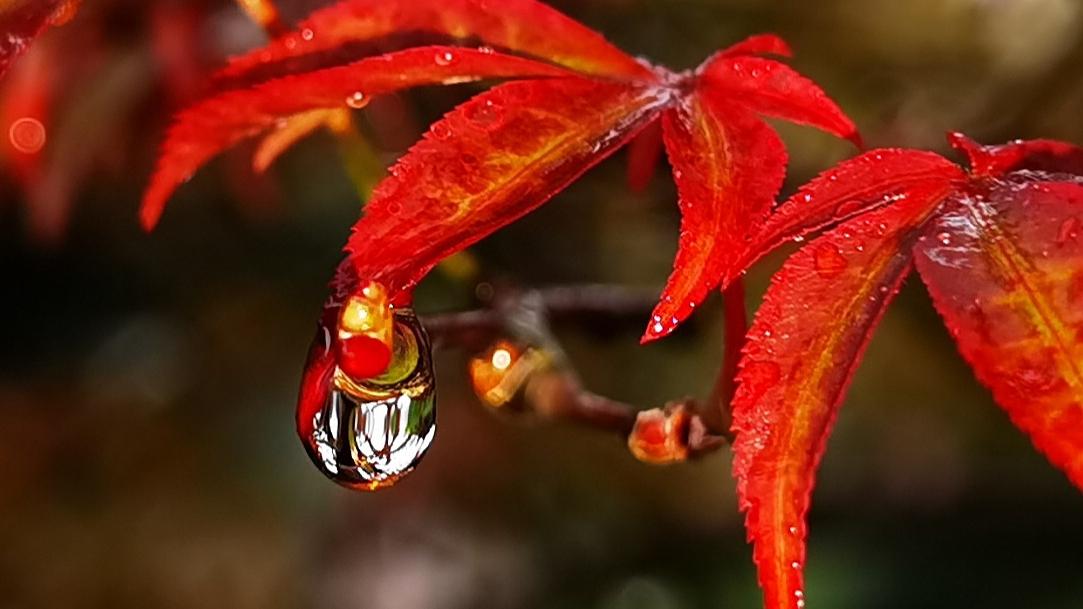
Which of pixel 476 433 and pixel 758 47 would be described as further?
pixel 476 433

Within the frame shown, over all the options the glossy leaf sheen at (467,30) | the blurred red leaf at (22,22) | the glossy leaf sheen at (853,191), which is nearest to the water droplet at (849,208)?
the glossy leaf sheen at (853,191)

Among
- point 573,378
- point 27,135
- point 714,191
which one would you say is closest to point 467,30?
point 714,191

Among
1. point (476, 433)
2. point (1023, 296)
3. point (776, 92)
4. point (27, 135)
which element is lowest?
point (1023, 296)

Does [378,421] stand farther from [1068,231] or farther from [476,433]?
[476,433]

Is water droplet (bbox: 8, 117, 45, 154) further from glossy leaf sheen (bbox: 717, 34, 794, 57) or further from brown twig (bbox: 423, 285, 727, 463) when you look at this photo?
glossy leaf sheen (bbox: 717, 34, 794, 57)

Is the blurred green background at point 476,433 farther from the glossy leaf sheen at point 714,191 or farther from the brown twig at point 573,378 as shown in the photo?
the glossy leaf sheen at point 714,191
